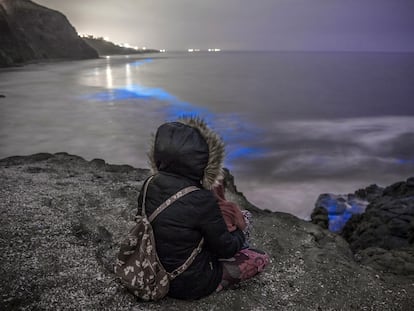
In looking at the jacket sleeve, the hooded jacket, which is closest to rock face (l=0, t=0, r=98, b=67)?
the hooded jacket

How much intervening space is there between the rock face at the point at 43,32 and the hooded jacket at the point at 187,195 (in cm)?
10368

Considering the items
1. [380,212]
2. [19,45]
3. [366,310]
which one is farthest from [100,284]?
[19,45]

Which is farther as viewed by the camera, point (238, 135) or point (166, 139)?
point (238, 135)

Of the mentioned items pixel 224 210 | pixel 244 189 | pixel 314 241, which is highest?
pixel 224 210

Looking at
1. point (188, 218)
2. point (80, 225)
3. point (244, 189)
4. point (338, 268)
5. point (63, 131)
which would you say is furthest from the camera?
point (63, 131)

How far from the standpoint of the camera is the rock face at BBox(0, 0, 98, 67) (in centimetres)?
11256

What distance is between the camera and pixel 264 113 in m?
36.3

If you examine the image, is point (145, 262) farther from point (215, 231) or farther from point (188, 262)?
point (215, 231)

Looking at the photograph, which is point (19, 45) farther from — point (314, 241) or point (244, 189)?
point (314, 241)

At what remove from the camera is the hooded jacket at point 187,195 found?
11.1ft

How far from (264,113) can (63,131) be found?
68.5ft

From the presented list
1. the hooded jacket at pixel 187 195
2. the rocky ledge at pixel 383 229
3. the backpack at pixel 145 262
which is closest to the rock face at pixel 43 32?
the rocky ledge at pixel 383 229

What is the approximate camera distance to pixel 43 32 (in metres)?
132

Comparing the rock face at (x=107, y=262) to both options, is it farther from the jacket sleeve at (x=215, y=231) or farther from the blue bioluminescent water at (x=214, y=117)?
the blue bioluminescent water at (x=214, y=117)
